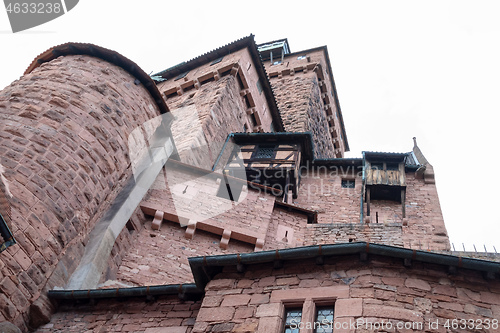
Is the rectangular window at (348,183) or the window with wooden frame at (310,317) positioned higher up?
the rectangular window at (348,183)

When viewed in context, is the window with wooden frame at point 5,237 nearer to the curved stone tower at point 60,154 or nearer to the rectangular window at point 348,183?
the curved stone tower at point 60,154

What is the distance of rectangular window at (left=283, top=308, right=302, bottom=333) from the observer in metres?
6.50

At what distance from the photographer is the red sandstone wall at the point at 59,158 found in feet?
28.5

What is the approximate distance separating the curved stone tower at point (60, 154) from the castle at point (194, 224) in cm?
4

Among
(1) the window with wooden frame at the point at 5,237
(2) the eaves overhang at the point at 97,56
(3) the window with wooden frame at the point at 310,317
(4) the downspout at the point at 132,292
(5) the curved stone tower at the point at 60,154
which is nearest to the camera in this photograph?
(3) the window with wooden frame at the point at 310,317

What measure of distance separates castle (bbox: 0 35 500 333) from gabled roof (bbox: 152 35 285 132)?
165 cm

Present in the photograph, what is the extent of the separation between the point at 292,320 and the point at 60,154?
6127mm

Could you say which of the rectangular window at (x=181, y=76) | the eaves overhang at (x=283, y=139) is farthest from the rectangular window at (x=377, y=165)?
the rectangular window at (x=181, y=76)

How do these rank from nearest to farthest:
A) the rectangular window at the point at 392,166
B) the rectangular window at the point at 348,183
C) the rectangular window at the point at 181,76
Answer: the rectangular window at the point at 392,166, the rectangular window at the point at 348,183, the rectangular window at the point at 181,76

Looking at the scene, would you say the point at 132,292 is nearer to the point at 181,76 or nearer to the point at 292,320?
the point at 292,320

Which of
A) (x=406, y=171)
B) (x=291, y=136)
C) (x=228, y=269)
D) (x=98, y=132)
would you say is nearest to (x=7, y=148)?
(x=98, y=132)

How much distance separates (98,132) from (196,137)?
22.2 ft

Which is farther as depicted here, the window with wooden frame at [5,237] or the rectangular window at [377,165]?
the rectangular window at [377,165]

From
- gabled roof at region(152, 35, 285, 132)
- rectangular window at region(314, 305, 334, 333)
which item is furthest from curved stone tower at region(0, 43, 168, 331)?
gabled roof at region(152, 35, 285, 132)
